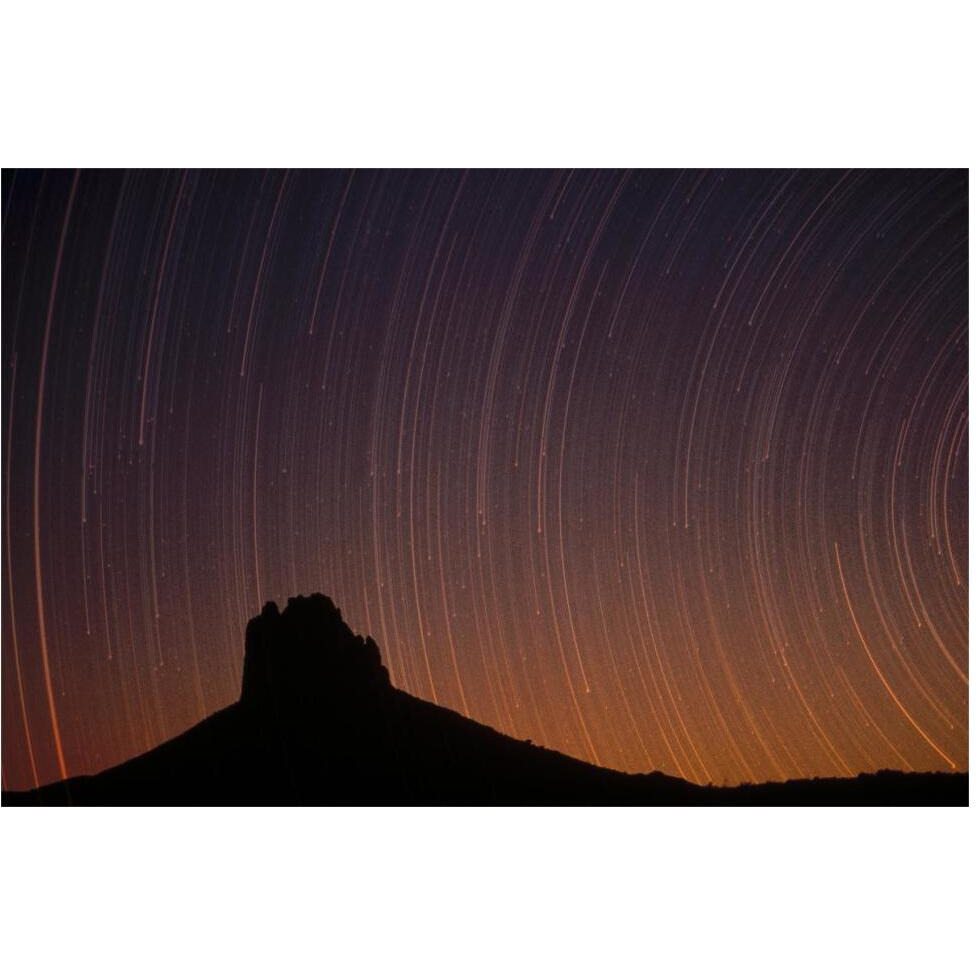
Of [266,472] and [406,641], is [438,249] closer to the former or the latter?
[266,472]

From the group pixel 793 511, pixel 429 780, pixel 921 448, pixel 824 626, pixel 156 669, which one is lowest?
pixel 429 780

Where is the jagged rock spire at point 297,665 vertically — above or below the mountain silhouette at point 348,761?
above

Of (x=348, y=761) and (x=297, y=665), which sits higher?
(x=297, y=665)

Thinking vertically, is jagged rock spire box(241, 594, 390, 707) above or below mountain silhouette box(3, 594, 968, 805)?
above

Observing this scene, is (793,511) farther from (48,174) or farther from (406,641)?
(48,174)

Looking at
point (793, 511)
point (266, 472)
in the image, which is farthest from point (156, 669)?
point (793, 511)

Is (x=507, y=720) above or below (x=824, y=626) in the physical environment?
below
